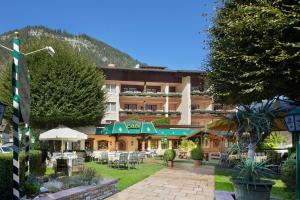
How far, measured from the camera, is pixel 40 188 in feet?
34.8

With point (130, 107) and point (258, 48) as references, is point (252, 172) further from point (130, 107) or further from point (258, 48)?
point (130, 107)

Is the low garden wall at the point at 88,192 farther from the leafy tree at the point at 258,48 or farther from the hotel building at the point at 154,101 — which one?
the hotel building at the point at 154,101

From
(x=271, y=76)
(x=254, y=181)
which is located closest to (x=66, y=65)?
(x=271, y=76)

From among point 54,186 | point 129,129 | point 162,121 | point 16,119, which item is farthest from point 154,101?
point 16,119

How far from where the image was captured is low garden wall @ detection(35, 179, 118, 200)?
9594 mm

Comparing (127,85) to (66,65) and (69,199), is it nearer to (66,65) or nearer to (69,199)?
(66,65)

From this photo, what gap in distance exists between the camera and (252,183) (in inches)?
341

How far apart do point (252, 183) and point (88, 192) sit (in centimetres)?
473

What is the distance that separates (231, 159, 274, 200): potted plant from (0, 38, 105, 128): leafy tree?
83.1ft

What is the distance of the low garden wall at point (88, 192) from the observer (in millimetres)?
9594

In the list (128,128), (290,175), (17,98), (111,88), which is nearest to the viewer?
(17,98)

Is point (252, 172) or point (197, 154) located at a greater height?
point (252, 172)

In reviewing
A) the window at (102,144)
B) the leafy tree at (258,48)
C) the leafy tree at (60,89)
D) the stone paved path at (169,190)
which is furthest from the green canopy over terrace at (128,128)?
the leafy tree at (258,48)

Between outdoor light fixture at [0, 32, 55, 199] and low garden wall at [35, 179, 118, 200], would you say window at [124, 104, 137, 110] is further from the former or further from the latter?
outdoor light fixture at [0, 32, 55, 199]
